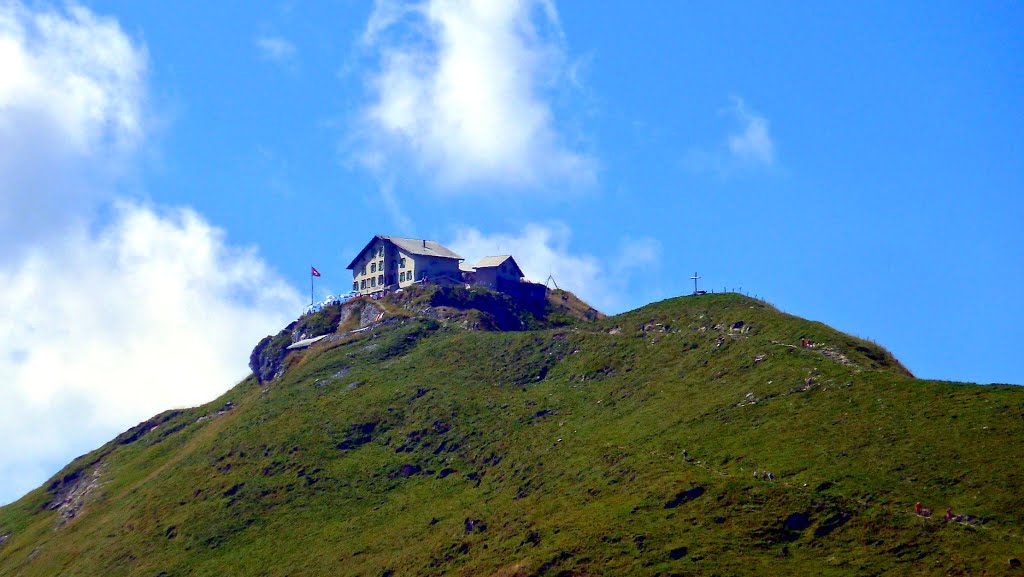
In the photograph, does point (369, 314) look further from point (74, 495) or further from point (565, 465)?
point (565, 465)

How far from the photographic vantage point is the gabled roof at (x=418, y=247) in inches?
6831

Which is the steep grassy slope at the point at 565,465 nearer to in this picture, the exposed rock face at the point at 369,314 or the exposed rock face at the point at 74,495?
the exposed rock face at the point at 74,495

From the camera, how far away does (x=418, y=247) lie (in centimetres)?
17600

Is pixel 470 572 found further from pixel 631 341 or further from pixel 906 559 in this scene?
pixel 631 341

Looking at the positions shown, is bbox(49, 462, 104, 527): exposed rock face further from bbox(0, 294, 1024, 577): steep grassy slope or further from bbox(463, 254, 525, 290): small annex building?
bbox(463, 254, 525, 290): small annex building

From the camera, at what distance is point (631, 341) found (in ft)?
418

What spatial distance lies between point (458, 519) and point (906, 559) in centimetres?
4151

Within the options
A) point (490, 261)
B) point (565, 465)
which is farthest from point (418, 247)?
point (565, 465)

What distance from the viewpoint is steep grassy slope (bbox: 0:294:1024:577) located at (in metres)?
79.1

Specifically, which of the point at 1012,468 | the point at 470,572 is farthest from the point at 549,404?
the point at 1012,468

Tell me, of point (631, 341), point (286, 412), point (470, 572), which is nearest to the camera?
point (470, 572)

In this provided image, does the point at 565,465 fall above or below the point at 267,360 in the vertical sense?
below

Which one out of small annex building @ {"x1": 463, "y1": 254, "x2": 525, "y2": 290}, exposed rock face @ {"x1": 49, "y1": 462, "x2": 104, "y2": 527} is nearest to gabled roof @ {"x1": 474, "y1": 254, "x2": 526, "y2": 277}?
small annex building @ {"x1": 463, "y1": 254, "x2": 525, "y2": 290}

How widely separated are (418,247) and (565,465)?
78445 mm
